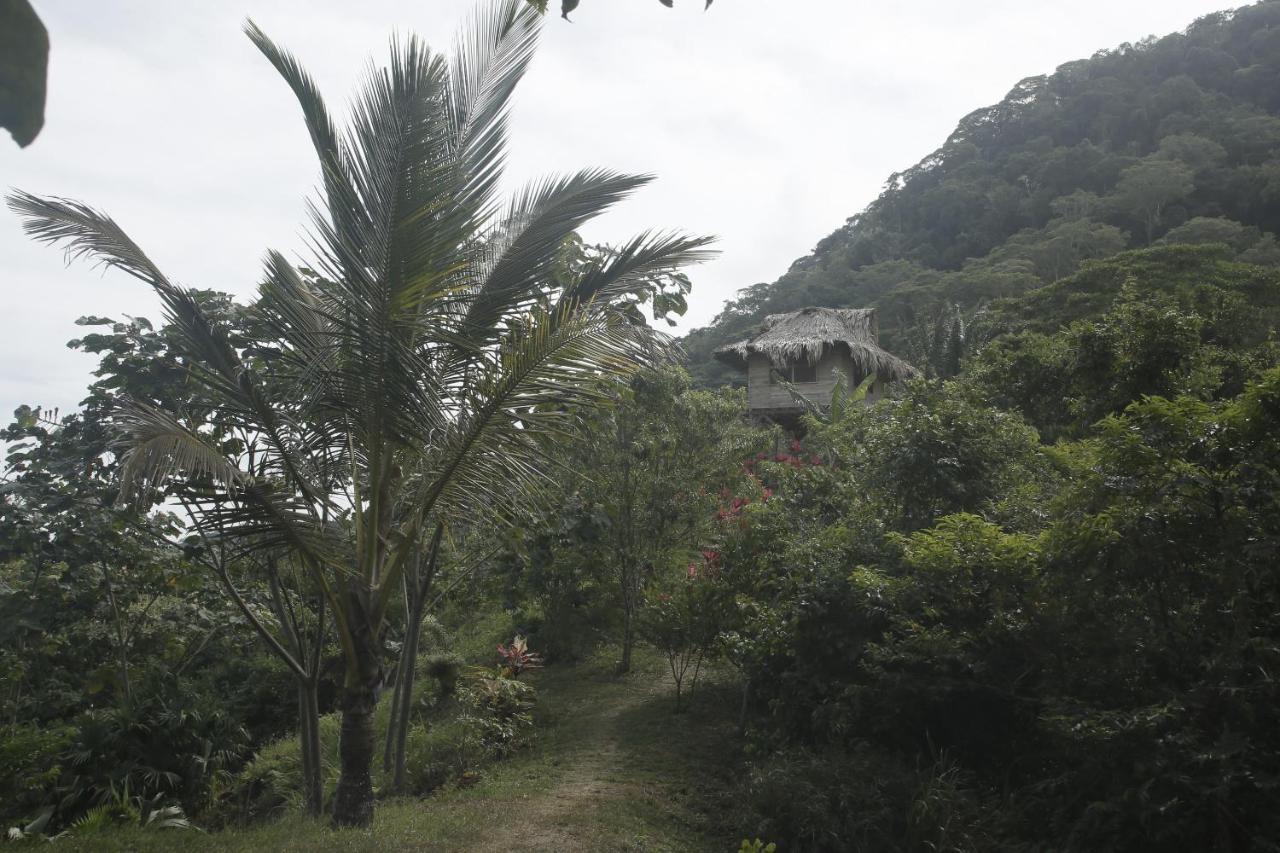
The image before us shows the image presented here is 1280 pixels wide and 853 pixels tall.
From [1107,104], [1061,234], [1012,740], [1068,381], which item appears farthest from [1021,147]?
[1012,740]

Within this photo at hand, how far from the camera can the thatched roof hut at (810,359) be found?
21.2 m

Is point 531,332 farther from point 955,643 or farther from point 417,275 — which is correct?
point 955,643

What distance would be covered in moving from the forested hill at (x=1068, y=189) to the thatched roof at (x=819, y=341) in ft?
7.93

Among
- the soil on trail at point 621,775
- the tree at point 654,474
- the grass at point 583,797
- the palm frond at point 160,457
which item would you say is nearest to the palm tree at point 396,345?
the palm frond at point 160,457

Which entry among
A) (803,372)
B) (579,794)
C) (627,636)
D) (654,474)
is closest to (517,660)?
(627,636)

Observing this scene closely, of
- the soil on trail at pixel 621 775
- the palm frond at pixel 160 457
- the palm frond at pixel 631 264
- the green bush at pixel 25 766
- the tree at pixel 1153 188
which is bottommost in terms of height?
the soil on trail at pixel 621 775

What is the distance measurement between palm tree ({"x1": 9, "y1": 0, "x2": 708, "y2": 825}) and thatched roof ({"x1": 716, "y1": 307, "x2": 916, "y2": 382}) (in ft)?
52.7

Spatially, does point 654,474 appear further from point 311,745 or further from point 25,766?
point 25,766

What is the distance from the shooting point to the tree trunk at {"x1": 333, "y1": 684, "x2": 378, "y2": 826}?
17.5 ft

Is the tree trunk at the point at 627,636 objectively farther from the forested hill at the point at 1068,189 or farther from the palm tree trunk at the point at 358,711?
the forested hill at the point at 1068,189

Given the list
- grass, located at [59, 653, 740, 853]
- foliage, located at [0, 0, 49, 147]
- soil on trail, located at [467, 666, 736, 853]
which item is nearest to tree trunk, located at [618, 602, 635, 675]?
soil on trail, located at [467, 666, 736, 853]

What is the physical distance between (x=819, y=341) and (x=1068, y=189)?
26.0 m

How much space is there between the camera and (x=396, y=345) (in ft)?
15.4

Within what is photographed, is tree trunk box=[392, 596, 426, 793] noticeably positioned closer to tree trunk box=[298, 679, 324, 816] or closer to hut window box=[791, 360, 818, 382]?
tree trunk box=[298, 679, 324, 816]
